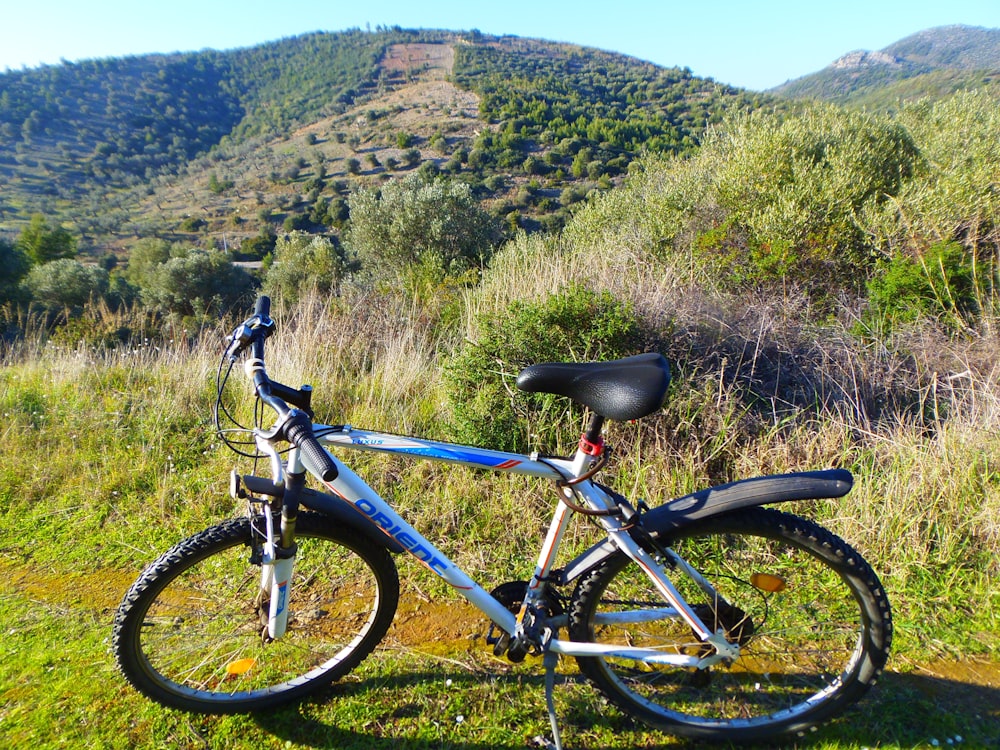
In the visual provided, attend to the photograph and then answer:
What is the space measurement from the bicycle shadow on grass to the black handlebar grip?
1.12 meters

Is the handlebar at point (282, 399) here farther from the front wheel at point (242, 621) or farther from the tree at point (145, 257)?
the tree at point (145, 257)

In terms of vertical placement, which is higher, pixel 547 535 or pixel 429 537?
pixel 547 535

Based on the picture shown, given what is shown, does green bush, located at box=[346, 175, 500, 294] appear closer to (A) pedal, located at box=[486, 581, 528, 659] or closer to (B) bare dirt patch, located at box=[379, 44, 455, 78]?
(A) pedal, located at box=[486, 581, 528, 659]

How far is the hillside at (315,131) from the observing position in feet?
133

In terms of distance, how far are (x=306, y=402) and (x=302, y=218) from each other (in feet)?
144

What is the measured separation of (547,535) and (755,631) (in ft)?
3.25

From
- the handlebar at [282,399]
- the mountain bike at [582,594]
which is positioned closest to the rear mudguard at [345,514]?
the mountain bike at [582,594]

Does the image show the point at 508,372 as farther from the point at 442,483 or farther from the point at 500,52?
the point at 500,52

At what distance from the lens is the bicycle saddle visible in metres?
1.61

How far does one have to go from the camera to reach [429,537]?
9.96 ft

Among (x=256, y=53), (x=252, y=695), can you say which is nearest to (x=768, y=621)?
(x=252, y=695)

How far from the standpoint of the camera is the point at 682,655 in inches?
75.0

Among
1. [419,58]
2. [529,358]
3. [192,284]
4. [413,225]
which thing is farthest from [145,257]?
[419,58]

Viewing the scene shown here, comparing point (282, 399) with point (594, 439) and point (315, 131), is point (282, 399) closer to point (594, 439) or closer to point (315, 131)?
point (594, 439)
